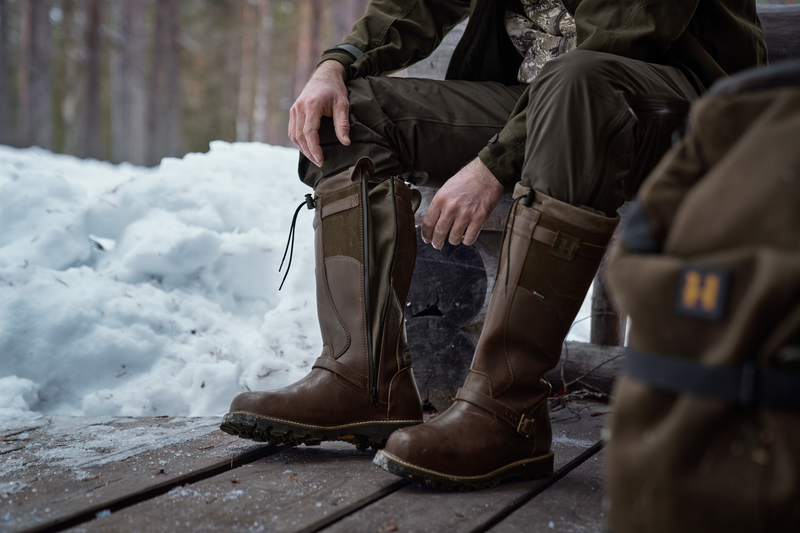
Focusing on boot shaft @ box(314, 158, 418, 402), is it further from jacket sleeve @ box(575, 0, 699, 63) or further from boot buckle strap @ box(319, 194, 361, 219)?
jacket sleeve @ box(575, 0, 699, 63)

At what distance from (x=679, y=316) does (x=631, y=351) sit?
70 mm

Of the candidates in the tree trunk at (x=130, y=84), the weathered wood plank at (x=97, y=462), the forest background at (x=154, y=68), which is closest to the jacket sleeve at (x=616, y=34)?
the weathered wood plank at (x=97, y=462)

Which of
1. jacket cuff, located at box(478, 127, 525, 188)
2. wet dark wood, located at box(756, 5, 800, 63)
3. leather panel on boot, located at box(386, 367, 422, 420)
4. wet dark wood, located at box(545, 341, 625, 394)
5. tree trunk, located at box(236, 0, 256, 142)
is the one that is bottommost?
wet dark wood, located at box(545, 341, 625, 394)

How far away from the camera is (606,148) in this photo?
107cm

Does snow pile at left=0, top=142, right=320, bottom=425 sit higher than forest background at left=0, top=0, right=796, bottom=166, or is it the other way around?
forest background at left=0, top=0, right=796, bottom=166

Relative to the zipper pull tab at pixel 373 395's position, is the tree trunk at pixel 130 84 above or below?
above

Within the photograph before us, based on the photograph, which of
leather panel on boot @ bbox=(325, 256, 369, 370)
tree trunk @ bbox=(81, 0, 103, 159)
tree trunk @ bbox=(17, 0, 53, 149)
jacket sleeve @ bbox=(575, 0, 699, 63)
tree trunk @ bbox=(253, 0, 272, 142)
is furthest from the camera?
tree trunk @ bbox=(253, 0, 272, 142)

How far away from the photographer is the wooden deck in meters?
0.91

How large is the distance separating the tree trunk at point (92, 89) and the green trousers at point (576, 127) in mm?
11338

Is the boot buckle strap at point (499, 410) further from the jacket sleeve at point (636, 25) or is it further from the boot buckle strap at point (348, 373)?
the jacket sleeve at point (636, 25)

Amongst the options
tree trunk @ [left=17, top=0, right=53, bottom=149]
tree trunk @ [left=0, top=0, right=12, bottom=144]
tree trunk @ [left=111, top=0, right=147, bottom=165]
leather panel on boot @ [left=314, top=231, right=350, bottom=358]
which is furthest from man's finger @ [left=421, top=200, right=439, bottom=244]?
tree trunk @ [left=111, top=0, right=147, bottom=165]

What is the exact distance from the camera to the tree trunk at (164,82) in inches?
469

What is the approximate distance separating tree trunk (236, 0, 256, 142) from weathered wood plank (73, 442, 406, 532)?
1883 cm

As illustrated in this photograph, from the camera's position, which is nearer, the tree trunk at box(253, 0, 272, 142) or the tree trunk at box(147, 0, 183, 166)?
the tree trunk at box(147, 0, 183, 166)
